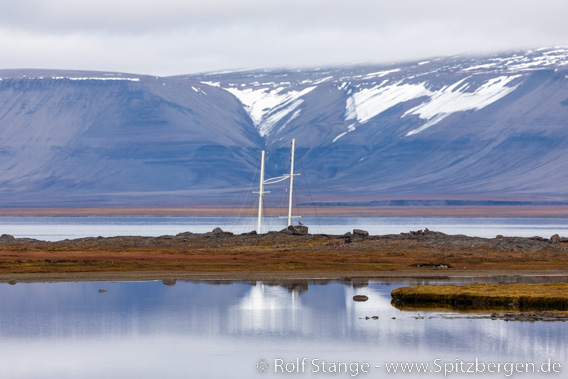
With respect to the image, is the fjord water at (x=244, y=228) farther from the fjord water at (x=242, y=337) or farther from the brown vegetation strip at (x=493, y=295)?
the brown vegetation strip at (x=493, y=295)

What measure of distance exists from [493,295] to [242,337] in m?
9.51

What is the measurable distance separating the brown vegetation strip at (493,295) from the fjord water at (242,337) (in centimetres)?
114

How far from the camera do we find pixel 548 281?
45.2 metres

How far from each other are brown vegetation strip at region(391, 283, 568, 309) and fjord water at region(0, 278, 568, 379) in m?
1.14

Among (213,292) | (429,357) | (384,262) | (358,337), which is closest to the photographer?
(429,357)

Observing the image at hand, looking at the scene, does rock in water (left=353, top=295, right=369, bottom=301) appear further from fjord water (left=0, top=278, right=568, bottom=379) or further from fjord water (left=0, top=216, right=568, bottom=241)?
fjord water (left=0, top=216, right=568, bottom=241)

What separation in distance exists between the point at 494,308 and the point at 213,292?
36.8 ft

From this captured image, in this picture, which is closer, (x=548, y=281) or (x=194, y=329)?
(x=194, y=329)

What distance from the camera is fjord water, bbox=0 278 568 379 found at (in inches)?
1065

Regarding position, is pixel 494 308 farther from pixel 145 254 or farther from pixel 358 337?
pixel 145 254

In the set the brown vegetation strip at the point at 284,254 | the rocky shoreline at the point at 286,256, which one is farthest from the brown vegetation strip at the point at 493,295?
the brown vegetation strip at the point at 284,254

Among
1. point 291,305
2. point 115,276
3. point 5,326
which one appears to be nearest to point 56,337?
point 5,326

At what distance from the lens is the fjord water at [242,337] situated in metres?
27.1

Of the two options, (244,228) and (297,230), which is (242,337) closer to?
(297,230)
